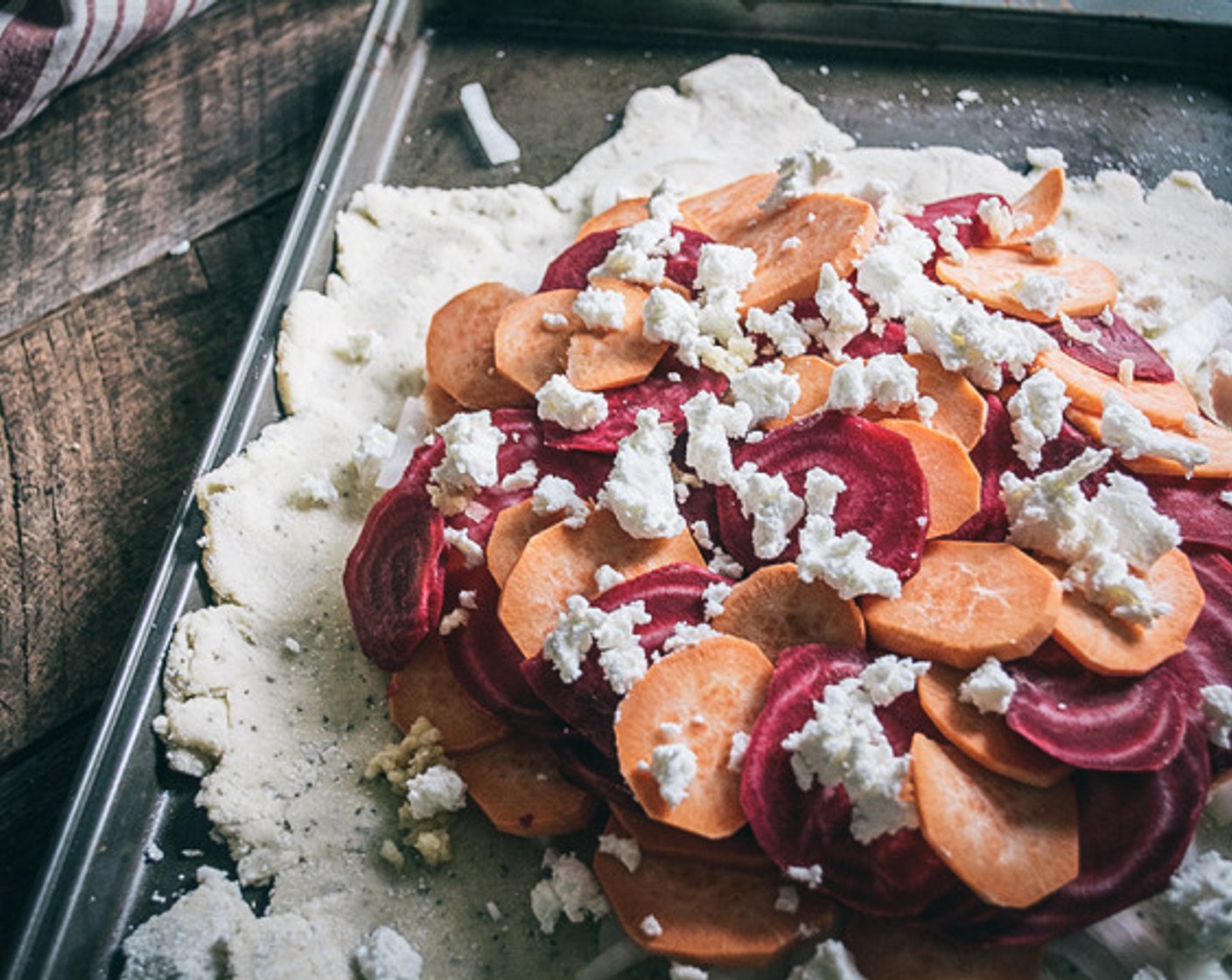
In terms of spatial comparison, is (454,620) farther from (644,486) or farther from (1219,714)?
(1219,714)

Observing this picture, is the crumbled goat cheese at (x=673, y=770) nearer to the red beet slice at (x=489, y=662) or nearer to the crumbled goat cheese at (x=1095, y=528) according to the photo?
the red beet slice at (x=489, y=662)

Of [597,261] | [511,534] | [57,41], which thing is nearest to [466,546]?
[511,534]

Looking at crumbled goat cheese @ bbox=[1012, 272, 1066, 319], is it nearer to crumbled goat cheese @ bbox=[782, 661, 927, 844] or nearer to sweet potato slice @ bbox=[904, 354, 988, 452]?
sweet potato slice @ bbox=[904, 354, 988, 452]

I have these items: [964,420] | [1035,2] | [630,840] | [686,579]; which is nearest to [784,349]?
[964,420]

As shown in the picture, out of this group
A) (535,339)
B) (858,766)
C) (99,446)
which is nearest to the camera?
(858,766)

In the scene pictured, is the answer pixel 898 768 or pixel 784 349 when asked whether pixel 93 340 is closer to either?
pixel 784 349

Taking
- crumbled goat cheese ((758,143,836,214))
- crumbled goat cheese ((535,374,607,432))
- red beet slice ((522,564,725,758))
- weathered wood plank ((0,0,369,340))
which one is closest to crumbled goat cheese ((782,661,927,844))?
red beet slice ((522,564,725,758))

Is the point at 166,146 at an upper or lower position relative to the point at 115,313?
upper

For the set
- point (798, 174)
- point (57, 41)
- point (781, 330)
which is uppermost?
point (57, 41)
